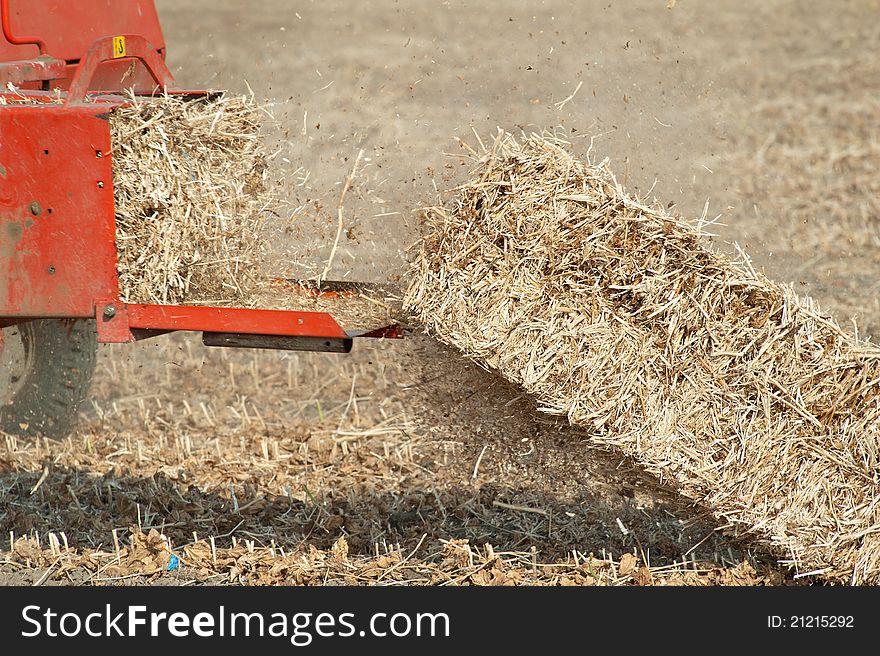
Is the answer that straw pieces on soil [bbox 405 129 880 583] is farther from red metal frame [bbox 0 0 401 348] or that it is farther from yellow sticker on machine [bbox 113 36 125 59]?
yellow sticker on machine [bbox 113 36 125 59]

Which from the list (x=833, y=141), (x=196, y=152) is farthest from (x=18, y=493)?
(x=833, y=141)

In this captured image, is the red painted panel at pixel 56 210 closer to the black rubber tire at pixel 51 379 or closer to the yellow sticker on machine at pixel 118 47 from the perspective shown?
the yellow sticker on machine at pixel 118 47

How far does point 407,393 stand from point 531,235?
7.30 feet

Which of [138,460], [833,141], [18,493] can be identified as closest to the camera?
[18,493]

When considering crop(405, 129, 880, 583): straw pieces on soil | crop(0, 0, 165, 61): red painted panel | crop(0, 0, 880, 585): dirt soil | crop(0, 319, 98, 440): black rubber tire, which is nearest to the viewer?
crop(405, 129, 880, 583): straw pieces on soil

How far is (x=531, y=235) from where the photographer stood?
4.01 meters

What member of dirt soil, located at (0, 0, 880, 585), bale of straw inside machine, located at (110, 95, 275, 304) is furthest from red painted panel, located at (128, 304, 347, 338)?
dirt soil, located at (0, 0, 880, 585)

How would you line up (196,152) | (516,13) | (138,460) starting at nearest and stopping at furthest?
(196,152) → (138,460) → (516,13)

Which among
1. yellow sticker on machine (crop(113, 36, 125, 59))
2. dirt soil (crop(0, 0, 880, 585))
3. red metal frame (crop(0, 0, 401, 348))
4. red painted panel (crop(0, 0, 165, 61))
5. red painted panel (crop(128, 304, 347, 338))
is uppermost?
red painted panel (crop(0, 0, 165, 61))

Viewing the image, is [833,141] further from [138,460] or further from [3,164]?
[3,164]

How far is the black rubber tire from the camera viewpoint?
594 cm

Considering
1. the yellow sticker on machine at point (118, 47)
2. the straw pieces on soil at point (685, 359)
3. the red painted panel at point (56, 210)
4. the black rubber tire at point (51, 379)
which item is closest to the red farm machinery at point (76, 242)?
the red painted panel at point (56, 210)

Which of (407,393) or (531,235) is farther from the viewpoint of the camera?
(407,393)

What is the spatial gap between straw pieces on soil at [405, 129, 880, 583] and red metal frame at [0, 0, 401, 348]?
0.70 meters
